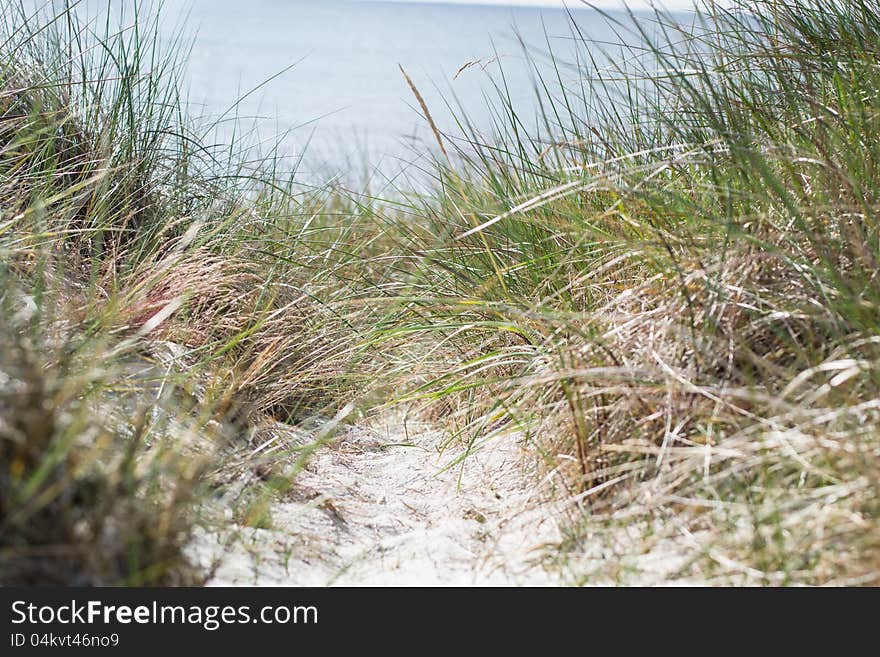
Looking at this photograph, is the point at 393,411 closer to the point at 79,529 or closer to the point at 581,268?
the point at 581,268

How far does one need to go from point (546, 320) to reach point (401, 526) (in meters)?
0.56

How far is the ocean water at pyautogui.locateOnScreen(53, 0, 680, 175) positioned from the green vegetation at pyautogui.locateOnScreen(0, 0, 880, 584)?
0.31 m

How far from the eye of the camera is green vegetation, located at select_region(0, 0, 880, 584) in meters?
1.13

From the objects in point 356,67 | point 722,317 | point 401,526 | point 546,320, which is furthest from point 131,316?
point 356,67

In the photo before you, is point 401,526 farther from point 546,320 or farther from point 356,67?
point 356,67

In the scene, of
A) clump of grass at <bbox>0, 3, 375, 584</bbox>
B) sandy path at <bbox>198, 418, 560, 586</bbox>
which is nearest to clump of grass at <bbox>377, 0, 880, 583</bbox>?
sandy path at <bbox>198, 418, 560, 586</bbox>

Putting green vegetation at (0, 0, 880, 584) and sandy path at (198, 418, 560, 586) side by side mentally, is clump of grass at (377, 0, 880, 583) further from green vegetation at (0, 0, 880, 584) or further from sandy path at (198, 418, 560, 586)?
sandy path at (198, 418, 560, 586)

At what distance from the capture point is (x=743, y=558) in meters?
1.18

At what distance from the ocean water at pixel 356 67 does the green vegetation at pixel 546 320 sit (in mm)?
305

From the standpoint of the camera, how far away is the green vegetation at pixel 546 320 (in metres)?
1.13

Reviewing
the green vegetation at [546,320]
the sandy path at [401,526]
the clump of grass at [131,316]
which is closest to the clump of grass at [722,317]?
the green vegetation at [546,320]

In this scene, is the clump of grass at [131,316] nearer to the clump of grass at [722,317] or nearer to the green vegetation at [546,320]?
the green vegetation at [546,320]
